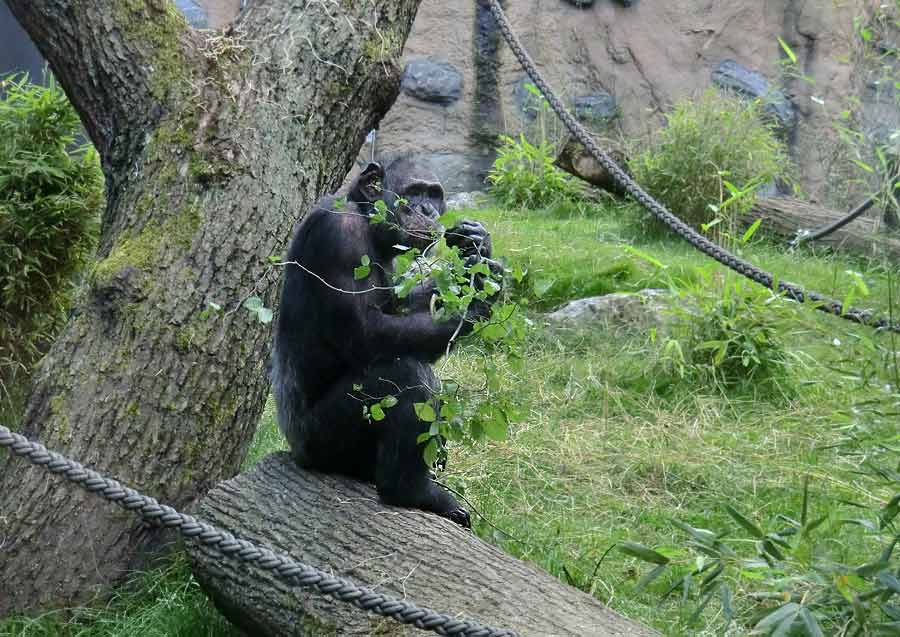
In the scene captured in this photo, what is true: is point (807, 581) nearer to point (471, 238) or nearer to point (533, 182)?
point (471, 238)

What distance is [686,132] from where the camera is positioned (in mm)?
8453

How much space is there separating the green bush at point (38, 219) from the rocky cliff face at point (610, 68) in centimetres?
630

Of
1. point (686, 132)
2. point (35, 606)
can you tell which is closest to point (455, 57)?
point (686, 132)

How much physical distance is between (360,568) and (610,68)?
960 cm

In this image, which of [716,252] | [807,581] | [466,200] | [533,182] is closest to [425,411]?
[807,581]

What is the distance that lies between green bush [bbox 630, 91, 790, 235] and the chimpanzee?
15.9 feet

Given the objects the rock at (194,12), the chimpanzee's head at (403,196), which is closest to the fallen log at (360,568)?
the chimpanzee's head at (403,196)

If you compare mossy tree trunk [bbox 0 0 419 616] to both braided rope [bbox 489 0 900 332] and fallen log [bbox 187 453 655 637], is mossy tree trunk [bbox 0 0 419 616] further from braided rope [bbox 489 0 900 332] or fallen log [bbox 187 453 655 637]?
braided rope [bbox 489 0 900 332]

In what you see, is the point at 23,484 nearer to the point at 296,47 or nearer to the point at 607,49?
the point at 296,47

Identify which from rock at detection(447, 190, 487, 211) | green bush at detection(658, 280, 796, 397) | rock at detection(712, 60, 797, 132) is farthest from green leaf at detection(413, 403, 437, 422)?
rock at detection(712, 60, 797, 132)

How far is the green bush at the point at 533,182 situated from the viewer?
974 cm

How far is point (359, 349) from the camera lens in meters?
3.68

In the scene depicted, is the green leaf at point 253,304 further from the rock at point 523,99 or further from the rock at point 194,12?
the rock at point 523,99

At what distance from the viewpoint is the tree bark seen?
825 centimetres
